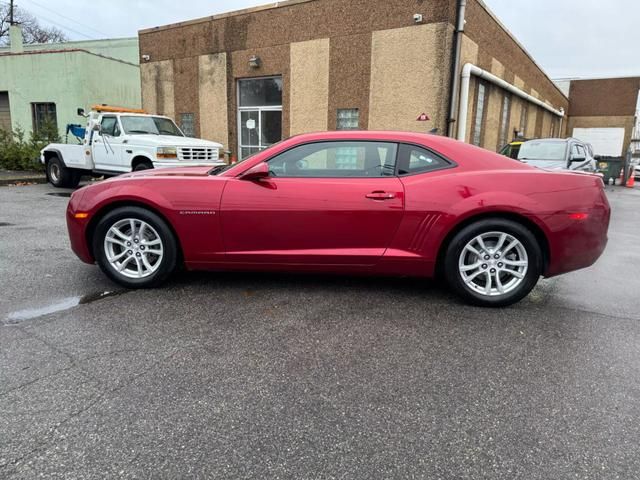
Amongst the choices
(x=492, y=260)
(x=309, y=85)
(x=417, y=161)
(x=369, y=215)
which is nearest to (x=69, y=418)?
(x=369, y=215)

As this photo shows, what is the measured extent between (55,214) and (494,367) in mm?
7854

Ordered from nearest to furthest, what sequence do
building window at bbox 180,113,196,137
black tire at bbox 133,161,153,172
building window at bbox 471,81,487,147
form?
black tire at bbox 133,161,153,172 → building window at bbox 471,81,487,147 → building window at bbox 180,113,196,137

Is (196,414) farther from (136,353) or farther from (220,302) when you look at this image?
(220,302)

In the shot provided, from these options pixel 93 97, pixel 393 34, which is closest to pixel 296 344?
pixel 393 34

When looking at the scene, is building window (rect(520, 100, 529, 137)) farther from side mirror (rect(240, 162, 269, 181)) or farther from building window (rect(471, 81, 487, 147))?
side mirror (rect(240, 162, 269, 181))

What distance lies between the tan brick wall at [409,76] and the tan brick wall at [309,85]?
1531mm

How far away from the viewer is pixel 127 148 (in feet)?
34.0

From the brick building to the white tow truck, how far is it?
13.5 ft

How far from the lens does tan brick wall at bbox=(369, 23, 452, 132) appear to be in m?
11.5

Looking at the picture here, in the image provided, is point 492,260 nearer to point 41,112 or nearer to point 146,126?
point 146,126

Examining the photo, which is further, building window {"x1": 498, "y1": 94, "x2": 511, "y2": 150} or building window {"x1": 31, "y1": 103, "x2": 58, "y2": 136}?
building window {"x1": 31, "y1": 103, "x2": 58, "y2": 136}

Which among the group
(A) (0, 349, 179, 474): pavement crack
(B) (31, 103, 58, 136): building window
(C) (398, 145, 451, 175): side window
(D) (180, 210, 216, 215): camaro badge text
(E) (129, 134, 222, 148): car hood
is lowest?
(A) (0, 349, 179, 474): pavement crack

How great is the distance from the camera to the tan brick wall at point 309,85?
13195mm

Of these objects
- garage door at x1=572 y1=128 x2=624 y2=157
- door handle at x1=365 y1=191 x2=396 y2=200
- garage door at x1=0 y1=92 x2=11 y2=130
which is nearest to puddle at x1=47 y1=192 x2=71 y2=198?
door handle at x1=365 y1=191 x2=396 y2=200
